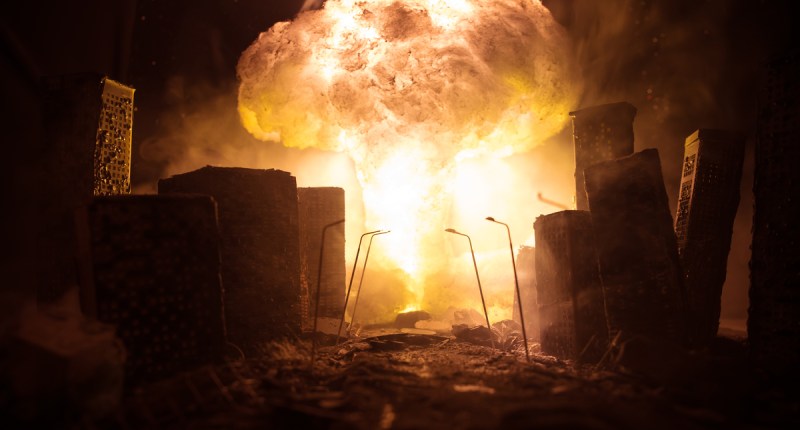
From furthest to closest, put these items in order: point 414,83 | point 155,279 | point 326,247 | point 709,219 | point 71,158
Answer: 1. point 414,83
2. point 326,247
3. point 71,158
4. point 709,219
5. point 155,279

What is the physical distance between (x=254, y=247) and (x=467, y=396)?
421 cm

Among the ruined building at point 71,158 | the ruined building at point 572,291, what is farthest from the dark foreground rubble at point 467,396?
the ruined building at point 71,158

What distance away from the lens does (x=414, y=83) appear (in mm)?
16781

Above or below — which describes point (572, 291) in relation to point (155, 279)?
below

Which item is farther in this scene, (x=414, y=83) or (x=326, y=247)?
(x=414, y=83)

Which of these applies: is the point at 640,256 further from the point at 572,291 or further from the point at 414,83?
the point at 414,83

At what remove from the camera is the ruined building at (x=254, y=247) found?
6953 millimetres

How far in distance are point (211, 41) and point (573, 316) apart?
688 inches

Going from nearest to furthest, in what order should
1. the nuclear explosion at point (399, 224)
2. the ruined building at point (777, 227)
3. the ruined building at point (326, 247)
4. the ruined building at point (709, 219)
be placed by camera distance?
1. the nuclear explosion at point (399, 224)
2. the ruined building at point (777, 227)
3. the ruined building at point (709, 219)
4. the ruined building at point (326, 247)

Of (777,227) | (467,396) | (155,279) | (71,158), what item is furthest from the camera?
(71,158)

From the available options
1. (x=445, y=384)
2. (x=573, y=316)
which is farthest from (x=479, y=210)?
(x=445, y=384)

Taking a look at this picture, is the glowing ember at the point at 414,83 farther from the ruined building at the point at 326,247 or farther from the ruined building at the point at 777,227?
the ruined building at the point at 777,227

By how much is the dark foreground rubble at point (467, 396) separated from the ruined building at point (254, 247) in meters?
0.74

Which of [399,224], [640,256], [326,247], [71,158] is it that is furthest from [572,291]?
[399,224]
